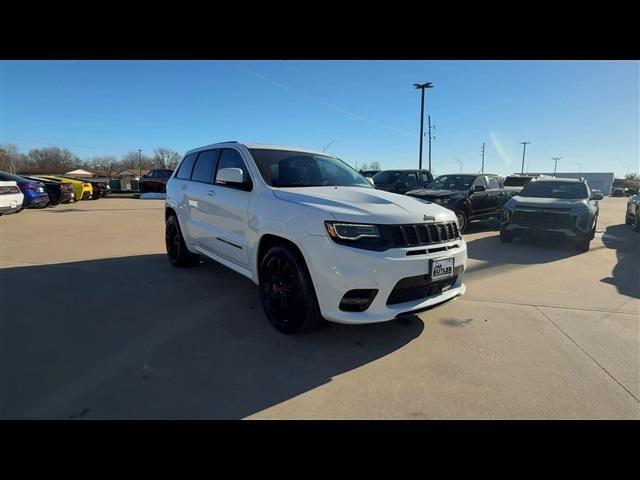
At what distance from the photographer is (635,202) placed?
469 inches

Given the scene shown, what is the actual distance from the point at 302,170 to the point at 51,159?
104 meters

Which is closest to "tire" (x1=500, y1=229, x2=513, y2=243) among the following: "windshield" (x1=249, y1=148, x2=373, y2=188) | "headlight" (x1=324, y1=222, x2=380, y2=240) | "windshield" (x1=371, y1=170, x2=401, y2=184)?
"windshield" (x1=371, y1=170, x2=401, y2=184)

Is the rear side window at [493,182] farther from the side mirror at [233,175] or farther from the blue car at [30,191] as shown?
the blue car at [30,191]

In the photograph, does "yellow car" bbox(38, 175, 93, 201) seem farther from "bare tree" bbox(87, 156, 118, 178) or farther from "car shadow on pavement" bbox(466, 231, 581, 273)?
"bare tree" bbox(87, 156, 118, 178)

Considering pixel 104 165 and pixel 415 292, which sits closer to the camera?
pixel 415 292

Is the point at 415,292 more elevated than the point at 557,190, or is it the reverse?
the point at 557,190

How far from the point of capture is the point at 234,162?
168 inches

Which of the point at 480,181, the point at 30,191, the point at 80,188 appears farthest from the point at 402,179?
the point at 80,188

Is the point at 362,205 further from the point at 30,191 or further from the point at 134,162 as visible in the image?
the point at 134,162

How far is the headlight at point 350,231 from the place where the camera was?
287 cm

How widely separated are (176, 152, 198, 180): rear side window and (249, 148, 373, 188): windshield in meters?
1.81

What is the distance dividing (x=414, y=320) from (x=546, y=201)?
6.06m
